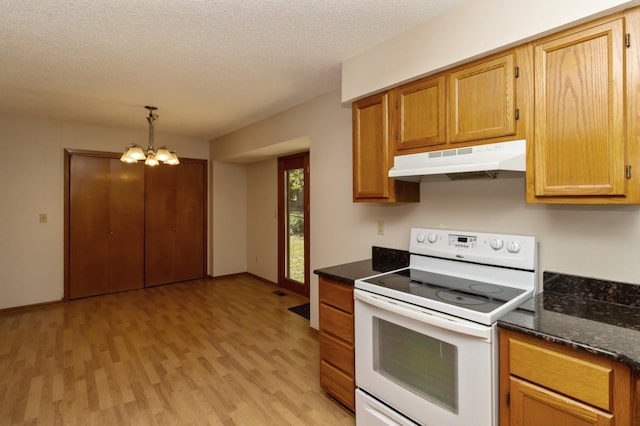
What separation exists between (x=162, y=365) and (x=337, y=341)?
160cm

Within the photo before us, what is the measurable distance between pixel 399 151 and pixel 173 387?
233 cm

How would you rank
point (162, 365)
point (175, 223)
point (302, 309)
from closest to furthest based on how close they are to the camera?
1. point (162, 365)
2. point (302, 309)
3. point (175, 223)

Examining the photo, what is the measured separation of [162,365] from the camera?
274 centimetres

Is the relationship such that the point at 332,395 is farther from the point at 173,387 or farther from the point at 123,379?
the point at 123,379

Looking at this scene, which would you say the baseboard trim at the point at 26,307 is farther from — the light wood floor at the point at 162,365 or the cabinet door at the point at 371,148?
the cabinet door at the point at 371,148

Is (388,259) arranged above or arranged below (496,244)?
below

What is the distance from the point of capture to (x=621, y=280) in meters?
1.50

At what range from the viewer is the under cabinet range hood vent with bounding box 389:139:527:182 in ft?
5.05

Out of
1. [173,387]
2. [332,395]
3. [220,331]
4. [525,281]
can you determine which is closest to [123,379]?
[173,387]

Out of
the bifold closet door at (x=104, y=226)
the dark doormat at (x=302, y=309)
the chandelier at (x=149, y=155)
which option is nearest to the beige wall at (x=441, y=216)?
the dark doormat at (x=302, y=309)

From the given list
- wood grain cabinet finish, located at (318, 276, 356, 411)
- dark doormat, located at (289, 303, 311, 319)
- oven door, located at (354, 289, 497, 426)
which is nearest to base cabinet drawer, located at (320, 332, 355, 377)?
wood grain cabinet finish, located at (318, 276, 356, 411)

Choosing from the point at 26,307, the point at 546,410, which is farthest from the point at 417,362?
the point at 26,307

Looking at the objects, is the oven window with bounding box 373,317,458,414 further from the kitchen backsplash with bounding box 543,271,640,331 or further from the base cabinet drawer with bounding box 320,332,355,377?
the kitchen backsplash with bounding box 543,271,640,331

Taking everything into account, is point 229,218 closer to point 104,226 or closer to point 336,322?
point 104,226
